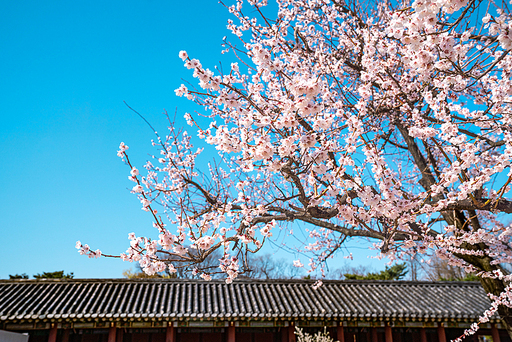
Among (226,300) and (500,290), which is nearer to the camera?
(500,290)

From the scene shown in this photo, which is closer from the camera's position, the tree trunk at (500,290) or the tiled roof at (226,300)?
the tree trunk at (500,290)

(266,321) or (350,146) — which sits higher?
(350,146)

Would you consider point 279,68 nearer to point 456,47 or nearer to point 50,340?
point 456,47

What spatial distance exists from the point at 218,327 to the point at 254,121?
1046 centimetres

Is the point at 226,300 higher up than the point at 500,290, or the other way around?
the point at 226,300

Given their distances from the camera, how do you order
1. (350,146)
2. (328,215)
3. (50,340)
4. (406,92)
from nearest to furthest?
(350,146), (328,215), (406,92), (50,340)

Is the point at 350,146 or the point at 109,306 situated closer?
the point at 350,146

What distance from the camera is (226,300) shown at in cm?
1291

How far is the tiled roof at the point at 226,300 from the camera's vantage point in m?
11.6

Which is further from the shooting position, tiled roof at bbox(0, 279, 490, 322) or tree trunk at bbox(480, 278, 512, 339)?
tiled roof at bbox(0, 279, 490, 322)

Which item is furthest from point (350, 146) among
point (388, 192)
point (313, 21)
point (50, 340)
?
point (50, 340)

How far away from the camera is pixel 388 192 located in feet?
14.6

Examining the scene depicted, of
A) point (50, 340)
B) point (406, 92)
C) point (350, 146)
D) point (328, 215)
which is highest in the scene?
point (406, 92)

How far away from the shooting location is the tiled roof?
11625 millimetres
